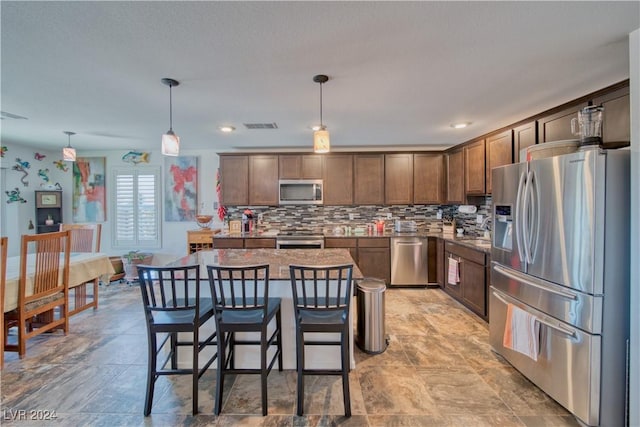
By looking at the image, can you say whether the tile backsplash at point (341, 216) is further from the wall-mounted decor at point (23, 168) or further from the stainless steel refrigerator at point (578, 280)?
the wall-mounted decor at point (23, 168)

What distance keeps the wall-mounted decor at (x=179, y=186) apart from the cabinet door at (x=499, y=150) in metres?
4.82

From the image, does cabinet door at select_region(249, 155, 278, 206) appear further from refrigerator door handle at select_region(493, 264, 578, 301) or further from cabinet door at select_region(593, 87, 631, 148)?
cabinet door at select_region(593, 87, 631, 148)

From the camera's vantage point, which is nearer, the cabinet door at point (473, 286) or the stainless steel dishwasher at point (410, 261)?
the cabinet door at point (473, 286)

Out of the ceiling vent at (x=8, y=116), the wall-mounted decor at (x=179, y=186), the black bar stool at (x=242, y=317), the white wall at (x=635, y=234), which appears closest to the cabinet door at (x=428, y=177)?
the white wall at (x=635, y=234)

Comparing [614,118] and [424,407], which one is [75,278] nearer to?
[424,407]

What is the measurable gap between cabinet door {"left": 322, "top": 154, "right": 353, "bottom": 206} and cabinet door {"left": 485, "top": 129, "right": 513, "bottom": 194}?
2.04 meters

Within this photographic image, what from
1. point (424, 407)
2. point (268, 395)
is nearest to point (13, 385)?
point (268, 395)

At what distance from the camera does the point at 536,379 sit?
6.79 feet

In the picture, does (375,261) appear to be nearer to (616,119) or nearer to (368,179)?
(368,179)

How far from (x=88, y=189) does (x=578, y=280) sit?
277 inches

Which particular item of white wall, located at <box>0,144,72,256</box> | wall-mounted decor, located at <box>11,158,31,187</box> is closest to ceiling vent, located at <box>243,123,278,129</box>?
white wall, located at <box>0,144,72,256</box>

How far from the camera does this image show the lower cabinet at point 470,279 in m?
3.29

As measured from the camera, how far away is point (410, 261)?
14.8 feet

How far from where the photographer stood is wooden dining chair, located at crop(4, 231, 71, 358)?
2.55 meters
